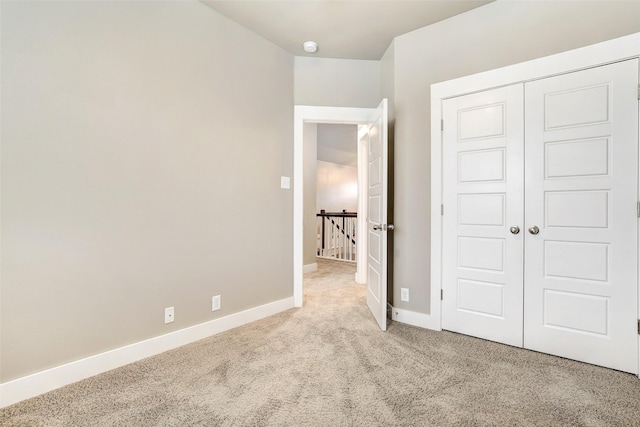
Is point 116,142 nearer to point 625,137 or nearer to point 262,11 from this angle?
point 262,11

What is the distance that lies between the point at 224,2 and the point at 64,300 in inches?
93.8

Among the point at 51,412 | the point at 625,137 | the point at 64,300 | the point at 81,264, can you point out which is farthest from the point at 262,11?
the point at 51,412

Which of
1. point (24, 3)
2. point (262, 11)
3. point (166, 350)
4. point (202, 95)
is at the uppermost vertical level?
point (262, 11)

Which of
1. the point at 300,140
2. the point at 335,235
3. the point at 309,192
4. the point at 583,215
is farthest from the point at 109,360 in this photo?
the point at 335,235

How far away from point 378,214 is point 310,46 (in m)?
1.79

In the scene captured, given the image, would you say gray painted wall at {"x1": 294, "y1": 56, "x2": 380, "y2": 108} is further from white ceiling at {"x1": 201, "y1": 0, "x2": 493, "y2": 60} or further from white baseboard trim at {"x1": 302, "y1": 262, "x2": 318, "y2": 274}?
white baseboard trim at {"x1": 302, "y1": 262, "x2": 318, "y2": 274}

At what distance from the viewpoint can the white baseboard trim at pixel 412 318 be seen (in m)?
2.68

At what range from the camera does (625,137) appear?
6.24 ft

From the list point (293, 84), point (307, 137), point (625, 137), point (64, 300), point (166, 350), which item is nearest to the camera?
point (64, 300)

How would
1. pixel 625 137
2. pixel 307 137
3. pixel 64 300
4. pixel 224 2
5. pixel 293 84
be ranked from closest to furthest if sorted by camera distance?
pixel 64 300 < pixel 625 137 < pixel 224 2 < pixel 293 84 < pixel 307 137

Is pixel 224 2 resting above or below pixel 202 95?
above

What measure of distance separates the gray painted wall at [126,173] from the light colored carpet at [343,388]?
0.35 meters

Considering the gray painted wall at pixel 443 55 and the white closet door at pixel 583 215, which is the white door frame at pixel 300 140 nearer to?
the gray painted wall at pixel 443 55

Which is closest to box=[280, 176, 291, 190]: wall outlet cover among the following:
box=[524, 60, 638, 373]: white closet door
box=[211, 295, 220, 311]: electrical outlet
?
box=[211, 295, 220, 311]: electrical outlet
